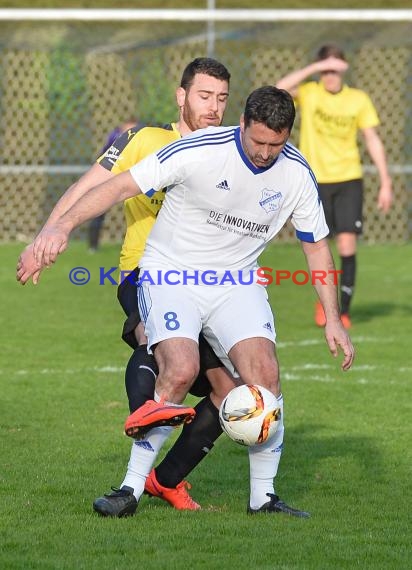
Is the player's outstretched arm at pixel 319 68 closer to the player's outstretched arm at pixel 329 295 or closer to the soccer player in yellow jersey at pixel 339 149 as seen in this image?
the soccer player in yellow jersey at pixel 339 149

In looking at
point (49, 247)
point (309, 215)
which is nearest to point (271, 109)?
point (309, 215)

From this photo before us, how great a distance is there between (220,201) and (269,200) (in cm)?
23

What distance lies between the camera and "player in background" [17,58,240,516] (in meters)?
5.98

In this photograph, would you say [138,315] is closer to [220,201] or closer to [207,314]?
[207,314]

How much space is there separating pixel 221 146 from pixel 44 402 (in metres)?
3.39

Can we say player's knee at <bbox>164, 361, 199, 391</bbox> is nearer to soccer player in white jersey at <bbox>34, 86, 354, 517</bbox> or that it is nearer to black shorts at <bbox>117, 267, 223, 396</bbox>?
soccer player in white jersey at <bbox>34, 86, 354, 517</bbox>

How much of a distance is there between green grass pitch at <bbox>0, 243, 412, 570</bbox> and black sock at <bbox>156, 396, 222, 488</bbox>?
0.17 metres

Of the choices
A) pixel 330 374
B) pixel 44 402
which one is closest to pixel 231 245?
pixel 44 402

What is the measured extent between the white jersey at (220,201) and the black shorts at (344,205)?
6.37 m

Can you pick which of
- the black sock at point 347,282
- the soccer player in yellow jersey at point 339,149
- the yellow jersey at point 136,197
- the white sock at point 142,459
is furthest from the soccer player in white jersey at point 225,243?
the soccer player in yellow jersey at point 339,149

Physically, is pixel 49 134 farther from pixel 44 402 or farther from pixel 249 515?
pixel 249 515

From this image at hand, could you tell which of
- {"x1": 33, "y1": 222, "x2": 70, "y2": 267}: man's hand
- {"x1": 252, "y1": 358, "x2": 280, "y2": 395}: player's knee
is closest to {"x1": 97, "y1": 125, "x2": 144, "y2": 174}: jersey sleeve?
{"x1": 33, "y1": 222, "x2": 70, "y2": 267}: man's hand

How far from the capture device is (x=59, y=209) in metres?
6.22

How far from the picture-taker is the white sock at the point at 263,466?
19.8 feet
